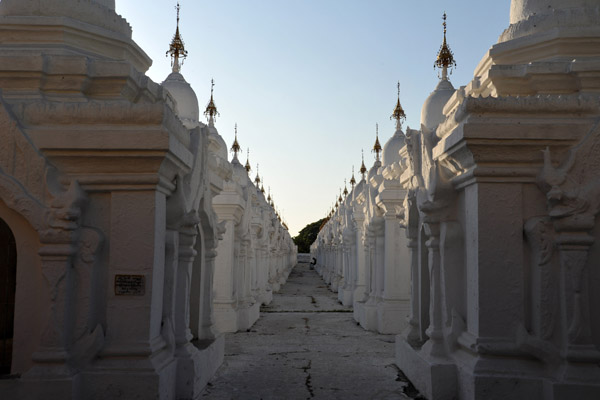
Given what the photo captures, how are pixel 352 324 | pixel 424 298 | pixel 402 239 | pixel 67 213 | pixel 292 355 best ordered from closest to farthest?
pixel 67 213 < pixel 424 298 < pixel 292 355 < pixel 402 239 < pixel 352 324

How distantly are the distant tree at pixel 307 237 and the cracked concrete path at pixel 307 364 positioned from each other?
8385cm

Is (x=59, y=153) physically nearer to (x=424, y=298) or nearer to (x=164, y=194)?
(x=164, y=194)

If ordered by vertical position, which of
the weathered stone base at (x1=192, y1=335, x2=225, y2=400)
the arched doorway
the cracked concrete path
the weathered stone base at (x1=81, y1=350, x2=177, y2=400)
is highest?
the arched doorway

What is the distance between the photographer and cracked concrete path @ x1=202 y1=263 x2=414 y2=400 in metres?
6.83

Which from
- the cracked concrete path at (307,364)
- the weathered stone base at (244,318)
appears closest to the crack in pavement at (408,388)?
the cracked concrete path at (307,364)

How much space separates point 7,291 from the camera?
569 cm

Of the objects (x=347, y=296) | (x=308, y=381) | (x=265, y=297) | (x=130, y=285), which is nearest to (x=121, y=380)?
(x=130, y=285)

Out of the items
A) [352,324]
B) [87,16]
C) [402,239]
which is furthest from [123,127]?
[352,324]

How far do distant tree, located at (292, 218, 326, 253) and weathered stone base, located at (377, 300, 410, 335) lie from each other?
84714 millimetres

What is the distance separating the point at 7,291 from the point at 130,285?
1.42 metres

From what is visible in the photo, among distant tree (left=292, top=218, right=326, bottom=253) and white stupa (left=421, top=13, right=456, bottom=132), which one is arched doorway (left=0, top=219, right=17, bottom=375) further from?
distant tree (left=292, top=218, right=326, bottom=253)

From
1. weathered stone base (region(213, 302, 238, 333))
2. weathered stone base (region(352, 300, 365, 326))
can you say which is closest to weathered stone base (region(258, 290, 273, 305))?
weathered stone base (region(352, 300, 365, 326))

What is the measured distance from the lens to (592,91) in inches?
234

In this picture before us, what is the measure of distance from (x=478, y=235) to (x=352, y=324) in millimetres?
8782
